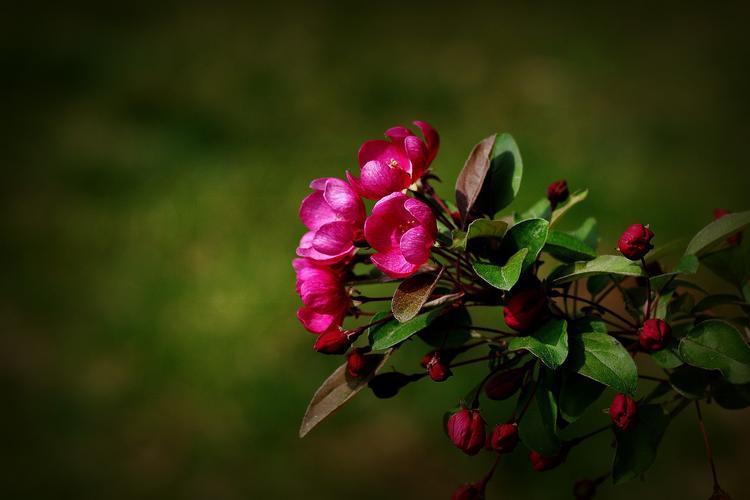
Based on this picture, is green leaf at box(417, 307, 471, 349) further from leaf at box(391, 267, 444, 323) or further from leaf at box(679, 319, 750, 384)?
leaf at box(679, 319, 750, 384)

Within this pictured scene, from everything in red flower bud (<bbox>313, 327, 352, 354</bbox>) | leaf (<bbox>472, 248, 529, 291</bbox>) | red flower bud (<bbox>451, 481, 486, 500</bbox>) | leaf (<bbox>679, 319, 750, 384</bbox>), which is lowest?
red flower bud (<bbox>451, 481, 486, 500</bbox>)

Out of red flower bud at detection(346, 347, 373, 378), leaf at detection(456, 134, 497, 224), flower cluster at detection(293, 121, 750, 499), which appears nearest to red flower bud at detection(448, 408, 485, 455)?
flower cluster at detection(293, 121, 750, 499)

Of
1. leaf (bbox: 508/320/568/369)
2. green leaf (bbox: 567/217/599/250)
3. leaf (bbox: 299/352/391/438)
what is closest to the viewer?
leaf (bbox: 508/320/568/369)

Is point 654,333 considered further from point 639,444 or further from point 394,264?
point 394,264

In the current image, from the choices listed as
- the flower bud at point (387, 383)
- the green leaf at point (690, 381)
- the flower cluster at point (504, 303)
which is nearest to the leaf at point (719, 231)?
the flower cluster at point (504, 303)

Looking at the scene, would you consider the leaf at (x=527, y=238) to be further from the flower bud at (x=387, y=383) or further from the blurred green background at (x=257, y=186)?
the blurred green background at (x=257, y=186)

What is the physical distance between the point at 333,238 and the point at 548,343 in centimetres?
23

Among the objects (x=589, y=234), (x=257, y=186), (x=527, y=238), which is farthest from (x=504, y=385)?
(x=257, y=186)

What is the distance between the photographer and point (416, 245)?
29.2 inches

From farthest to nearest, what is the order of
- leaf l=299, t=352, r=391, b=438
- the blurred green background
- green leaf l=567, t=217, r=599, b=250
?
1. the blurred green background
2. green leaf l=567, t=217, r=599, b=250
3. leaf l=299, t=352, r=391, b=438

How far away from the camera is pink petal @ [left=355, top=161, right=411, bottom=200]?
2.54 feet

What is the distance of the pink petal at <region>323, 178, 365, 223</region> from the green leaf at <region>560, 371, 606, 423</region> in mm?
269

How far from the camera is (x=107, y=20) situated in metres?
3.83

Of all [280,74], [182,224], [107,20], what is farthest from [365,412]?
[107,20]
